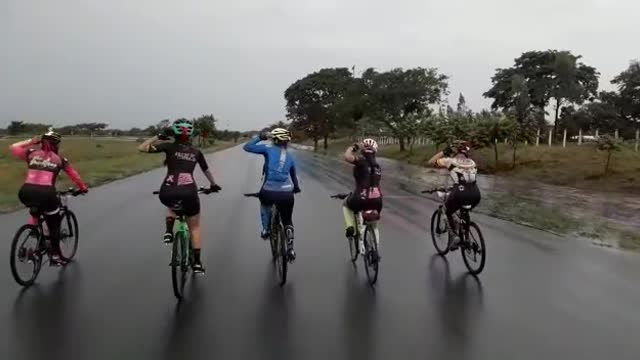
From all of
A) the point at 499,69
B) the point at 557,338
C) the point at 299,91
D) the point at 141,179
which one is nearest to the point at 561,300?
the point at 557,338

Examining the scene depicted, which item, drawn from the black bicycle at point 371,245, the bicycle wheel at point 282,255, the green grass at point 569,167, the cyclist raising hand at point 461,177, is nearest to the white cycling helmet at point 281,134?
the bicycle wheel at point 282,255

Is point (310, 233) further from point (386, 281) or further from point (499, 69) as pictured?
point (499, 69)

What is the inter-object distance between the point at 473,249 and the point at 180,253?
12.6 feet

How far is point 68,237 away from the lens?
293 inches

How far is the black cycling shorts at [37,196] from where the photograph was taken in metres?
6.20

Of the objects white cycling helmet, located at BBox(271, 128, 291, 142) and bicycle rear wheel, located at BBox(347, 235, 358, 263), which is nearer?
white cycling helmet, located at BBox(271, 128, 291, 142)

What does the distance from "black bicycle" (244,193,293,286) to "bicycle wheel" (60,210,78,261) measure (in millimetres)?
2855

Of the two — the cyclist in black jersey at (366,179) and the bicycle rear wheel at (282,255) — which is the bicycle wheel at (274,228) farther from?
the cyclist in black jersey at (366,179)

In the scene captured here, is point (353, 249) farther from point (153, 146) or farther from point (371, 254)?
point (153, 146)

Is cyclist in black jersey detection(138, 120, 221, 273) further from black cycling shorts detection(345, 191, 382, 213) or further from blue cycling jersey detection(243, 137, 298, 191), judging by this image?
black cycling shorts detection(345, 191, 382, 213)

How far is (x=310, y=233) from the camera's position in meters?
10.1

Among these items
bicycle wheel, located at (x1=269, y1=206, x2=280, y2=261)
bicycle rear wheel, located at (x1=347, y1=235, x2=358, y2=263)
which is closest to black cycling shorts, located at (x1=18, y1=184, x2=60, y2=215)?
bicycle wheel, located at (x1=269, y1=206, x2=280, y2=261)

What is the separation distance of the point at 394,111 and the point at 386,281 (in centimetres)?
5125

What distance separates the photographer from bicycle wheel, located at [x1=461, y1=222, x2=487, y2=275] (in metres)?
7.02
